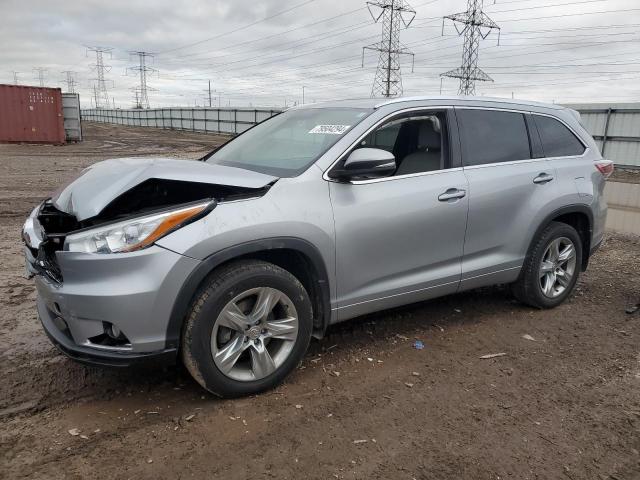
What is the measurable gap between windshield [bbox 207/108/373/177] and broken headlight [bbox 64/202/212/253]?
86cm

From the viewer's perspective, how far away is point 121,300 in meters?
2.65

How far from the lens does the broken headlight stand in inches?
106

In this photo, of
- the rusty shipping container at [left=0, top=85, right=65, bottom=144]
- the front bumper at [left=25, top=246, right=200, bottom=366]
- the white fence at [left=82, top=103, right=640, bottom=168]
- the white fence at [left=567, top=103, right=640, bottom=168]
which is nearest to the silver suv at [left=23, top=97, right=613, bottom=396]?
the front bumper at [left=25, top=246, right=200, bottom=366]

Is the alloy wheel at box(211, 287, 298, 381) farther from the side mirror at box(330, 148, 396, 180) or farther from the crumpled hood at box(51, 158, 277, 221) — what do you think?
the side mirror at box(330, 148, 396, 180)

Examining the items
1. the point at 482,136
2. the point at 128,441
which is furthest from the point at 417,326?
the point at 128,441

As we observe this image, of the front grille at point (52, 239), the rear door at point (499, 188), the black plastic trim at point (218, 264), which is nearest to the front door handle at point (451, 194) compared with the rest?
the rear door at point (499, 188)

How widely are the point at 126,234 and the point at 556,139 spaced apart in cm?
379

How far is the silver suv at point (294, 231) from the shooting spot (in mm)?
2742

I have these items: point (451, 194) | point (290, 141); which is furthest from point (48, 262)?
point (451, 194)

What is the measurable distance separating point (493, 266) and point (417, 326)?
0.78 meters

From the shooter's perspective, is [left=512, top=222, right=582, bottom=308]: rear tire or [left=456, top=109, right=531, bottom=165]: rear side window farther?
[left=512, top=222, right=582, bottom=308]: rear tire

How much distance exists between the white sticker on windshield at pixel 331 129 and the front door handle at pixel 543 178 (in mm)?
1799

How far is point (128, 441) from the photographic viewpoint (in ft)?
8.96

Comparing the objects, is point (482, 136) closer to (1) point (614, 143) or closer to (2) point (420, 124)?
(2) point (420, 124)
